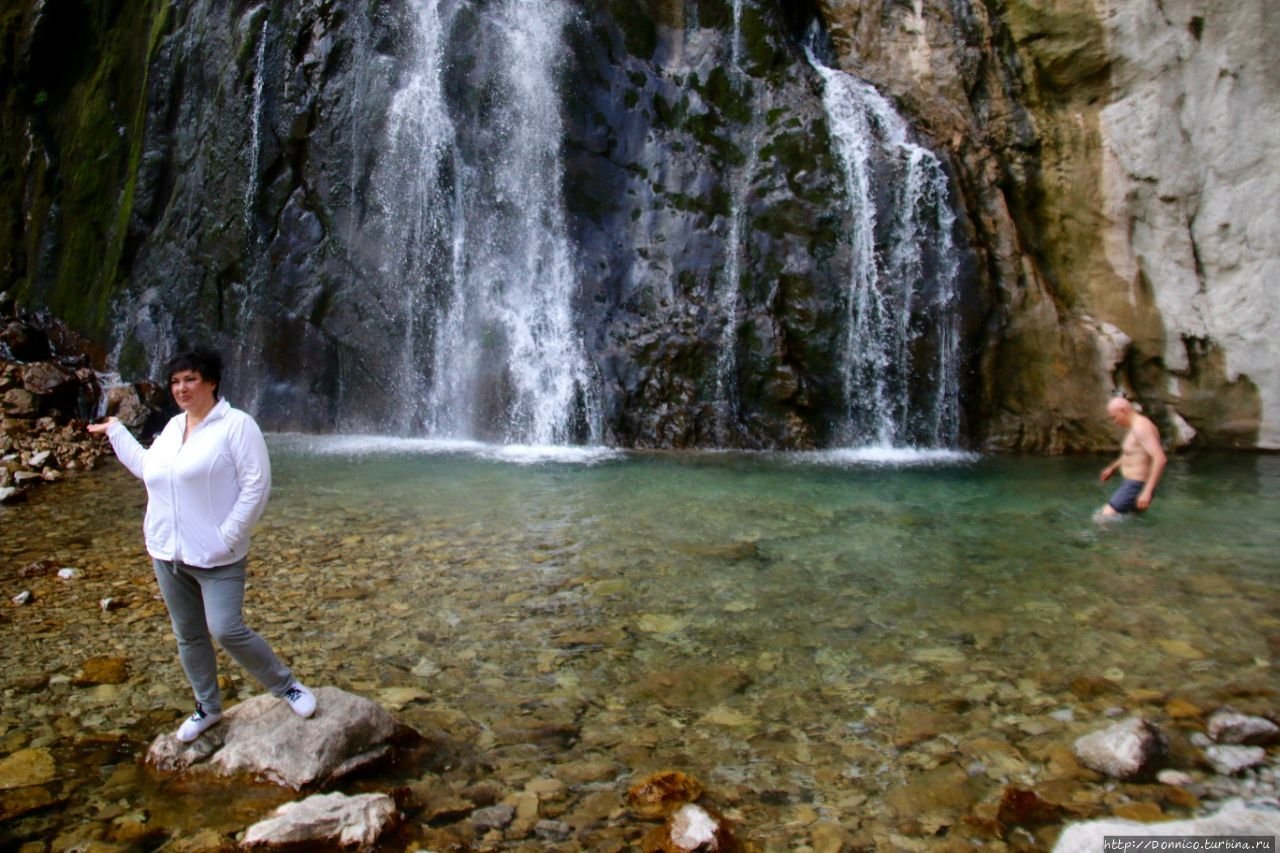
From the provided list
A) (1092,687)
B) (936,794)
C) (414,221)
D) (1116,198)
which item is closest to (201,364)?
(936,794)

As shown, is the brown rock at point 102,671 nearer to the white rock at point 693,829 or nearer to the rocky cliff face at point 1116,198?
the white rock at point 693,829

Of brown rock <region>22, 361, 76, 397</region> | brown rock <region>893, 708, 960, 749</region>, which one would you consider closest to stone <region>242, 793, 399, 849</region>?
brown rock <region>893, 708, 960, 749</region>

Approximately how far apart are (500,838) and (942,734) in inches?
88.5

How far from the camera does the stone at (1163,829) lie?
3.44 metres

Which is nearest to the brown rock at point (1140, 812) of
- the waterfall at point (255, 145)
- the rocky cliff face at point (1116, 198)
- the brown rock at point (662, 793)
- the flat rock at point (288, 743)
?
the brown rock at point (662, 793)

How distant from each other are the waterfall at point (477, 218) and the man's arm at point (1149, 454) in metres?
8.88

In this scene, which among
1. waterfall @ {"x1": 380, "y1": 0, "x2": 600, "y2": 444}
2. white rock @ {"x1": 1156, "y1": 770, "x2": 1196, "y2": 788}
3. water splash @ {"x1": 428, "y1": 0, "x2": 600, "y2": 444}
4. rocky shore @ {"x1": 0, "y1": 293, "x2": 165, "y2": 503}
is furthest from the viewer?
waterfall @ {"x1": 380, "y1": 0, "x2": 600, "y2": 444}

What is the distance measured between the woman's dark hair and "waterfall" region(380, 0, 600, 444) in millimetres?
11038

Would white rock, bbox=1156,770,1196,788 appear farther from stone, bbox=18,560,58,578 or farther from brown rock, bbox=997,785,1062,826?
stone, bbox=18,560,58,578

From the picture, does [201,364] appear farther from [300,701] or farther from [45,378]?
[45,378]

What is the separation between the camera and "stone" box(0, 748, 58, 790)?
4098mm

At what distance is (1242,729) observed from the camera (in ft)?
14.9

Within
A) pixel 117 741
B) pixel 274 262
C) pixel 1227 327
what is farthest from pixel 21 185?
pixel 1227 327

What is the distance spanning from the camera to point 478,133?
1562cm
